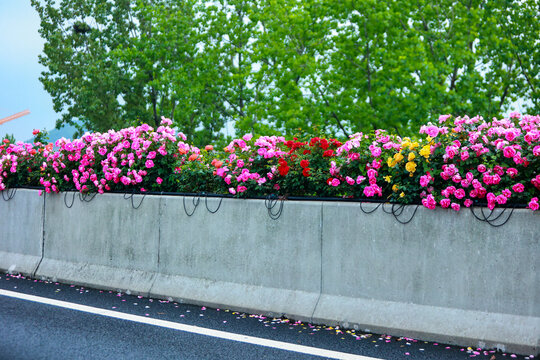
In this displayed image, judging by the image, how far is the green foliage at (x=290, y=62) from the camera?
33.3 metres

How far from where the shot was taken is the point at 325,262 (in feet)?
24.3

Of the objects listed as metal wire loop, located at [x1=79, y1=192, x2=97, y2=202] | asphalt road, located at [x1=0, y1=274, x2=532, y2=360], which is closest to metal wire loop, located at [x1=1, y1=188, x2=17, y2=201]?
metal wire loop, located at [x1=79, y1=192, x2=97, y2=202]

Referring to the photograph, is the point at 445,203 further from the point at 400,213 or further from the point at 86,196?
the point at 86,196

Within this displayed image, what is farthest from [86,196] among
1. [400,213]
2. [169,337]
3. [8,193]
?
[400,213]

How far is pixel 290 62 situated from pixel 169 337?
3602 cm

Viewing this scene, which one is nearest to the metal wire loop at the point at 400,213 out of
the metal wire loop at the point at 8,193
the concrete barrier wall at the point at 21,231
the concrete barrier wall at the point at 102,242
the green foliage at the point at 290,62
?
the concrete barrier wall at the point at 102,242

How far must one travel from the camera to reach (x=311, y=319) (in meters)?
7.16

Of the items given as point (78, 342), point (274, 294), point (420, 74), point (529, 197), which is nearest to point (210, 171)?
point (274, 294)

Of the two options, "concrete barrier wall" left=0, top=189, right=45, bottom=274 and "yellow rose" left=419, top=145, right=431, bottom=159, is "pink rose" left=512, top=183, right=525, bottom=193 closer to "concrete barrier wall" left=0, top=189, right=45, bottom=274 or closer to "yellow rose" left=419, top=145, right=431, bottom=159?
"yellow rose" left=419, top=145, right=431, bottom=159

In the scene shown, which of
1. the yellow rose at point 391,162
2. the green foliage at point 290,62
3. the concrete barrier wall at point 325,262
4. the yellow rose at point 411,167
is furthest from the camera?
the green foliage at point 290,62

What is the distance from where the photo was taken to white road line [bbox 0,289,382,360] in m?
5.84

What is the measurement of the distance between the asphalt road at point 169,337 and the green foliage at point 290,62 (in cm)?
2657

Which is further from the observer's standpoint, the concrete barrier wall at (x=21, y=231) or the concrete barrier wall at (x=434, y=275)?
the concrete barrier wall at (x=21, y=231)

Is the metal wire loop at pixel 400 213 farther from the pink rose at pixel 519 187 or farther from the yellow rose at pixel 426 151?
the pink rose at pixel 519 187
